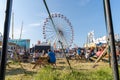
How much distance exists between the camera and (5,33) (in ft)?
12.5

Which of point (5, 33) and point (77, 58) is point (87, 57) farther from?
point (5, 33)

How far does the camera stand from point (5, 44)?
3.79m

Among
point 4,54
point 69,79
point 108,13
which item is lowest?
point 69,79

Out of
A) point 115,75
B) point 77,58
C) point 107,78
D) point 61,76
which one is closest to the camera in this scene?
point 115,75

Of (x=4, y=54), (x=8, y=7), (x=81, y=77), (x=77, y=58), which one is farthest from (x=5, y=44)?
(x=77, y=58)

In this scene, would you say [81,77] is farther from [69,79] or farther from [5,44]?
[5,44]

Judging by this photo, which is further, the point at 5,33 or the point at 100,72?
the point at 100,72

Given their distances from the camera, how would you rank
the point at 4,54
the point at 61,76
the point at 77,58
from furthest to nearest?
the point at 77,58, the point at 61,76, the point at 4,54

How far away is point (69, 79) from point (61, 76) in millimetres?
415

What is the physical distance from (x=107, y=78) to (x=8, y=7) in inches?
165

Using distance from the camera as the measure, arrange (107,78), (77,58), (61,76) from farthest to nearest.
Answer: (77,58) < (61,76) < (107,78)

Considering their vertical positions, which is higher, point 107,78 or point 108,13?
point 108,13

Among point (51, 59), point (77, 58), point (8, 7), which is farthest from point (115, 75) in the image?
point (77, 58)

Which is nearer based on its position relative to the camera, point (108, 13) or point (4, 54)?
point (4, 54)
